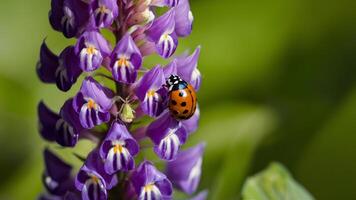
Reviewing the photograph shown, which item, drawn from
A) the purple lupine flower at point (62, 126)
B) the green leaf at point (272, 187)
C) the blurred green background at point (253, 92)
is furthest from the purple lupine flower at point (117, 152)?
the blurred green background at point (253, 92)

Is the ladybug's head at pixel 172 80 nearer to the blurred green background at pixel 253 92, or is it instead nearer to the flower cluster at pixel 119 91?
the flower cluster at pixel 119 91

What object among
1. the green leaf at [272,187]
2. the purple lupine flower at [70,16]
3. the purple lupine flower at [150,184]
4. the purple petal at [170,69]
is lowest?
the green leaf at [272,187]

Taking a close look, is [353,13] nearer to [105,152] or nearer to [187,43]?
[187,43]

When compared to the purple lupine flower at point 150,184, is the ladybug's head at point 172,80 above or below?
above

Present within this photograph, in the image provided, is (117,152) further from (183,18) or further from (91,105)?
(183,18)

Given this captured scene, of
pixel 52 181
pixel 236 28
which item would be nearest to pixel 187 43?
pixel 236 28

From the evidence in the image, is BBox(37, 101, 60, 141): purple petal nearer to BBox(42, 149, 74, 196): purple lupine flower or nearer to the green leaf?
BBox(42, 149, 74, 196): purple lupine flower

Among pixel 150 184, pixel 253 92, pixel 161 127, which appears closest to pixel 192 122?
pixel 161 127
